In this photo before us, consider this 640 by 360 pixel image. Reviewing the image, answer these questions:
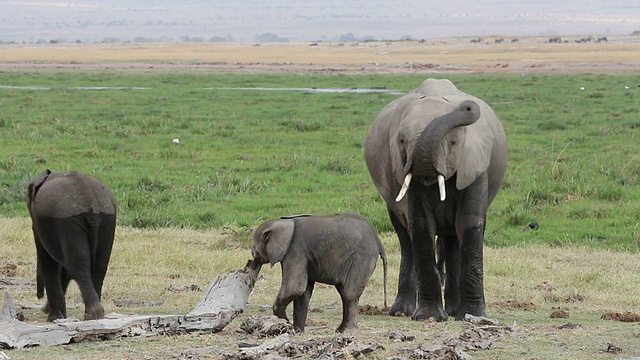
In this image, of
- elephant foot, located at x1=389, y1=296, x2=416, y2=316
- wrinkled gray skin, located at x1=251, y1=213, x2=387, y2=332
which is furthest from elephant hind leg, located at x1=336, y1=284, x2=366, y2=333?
elephant foot, located at x1=389, y1=296, x2=416, y2=316

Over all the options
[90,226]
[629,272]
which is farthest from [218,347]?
[629,272]

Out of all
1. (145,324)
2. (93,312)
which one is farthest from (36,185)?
(145,324)

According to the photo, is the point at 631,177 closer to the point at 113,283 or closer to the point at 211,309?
the point at 113,283

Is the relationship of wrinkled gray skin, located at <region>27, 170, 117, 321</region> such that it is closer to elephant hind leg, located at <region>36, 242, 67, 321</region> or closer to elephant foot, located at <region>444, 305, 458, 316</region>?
elephant hind leg, located at <region>36, 242, 67, 321</region>

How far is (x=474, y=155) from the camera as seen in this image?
29.6 feet

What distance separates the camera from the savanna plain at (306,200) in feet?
26.7

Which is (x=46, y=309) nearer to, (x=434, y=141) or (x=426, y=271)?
(x=426, y=271)

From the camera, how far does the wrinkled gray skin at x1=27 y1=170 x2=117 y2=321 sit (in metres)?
8.36

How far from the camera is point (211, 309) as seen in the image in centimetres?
795

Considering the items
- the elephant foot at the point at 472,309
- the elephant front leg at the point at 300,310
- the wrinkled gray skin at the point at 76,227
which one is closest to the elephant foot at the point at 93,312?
the wrinkled gray skin at the point at 76,227

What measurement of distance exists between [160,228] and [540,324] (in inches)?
287

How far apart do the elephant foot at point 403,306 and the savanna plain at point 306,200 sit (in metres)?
0.23

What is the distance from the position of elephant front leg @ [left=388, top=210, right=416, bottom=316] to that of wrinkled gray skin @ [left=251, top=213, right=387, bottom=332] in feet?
6.42

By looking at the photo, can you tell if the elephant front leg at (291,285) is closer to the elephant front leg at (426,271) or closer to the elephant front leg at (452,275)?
the elephant front leg at (426,271)
